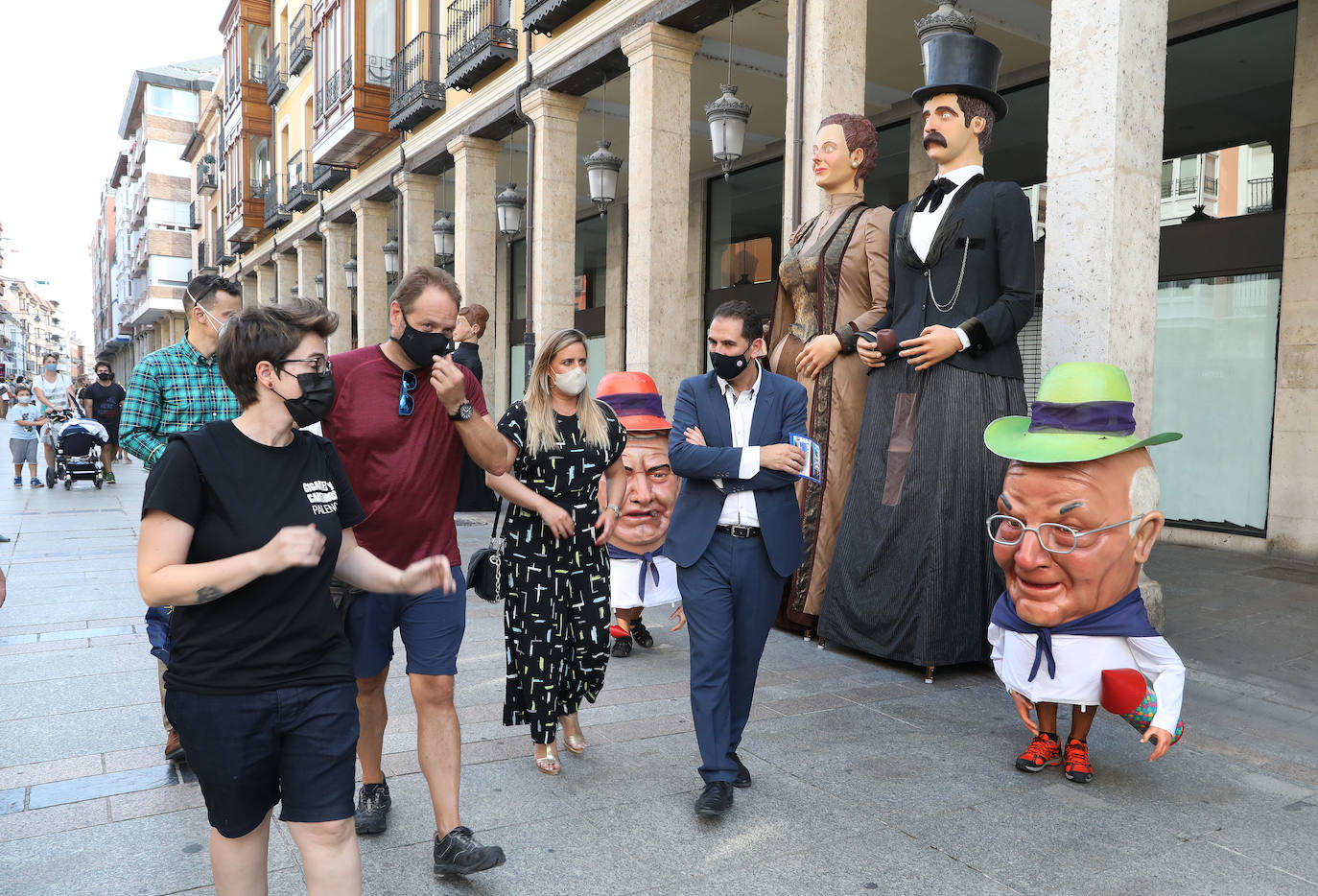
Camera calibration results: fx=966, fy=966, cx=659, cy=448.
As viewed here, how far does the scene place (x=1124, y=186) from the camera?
4953mm

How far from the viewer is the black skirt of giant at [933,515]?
5004 mm

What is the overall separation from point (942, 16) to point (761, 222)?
9.41 metres

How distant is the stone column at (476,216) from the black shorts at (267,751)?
12184 millimetres

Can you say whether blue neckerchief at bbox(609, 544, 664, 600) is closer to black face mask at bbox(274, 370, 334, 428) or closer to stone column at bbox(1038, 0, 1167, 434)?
stone column at bbox(1038, 0, 1167, 434)

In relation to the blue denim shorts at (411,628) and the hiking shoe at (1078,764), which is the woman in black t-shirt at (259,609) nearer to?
the blue denim shorts at (411,628)

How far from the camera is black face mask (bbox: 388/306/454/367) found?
125 inches

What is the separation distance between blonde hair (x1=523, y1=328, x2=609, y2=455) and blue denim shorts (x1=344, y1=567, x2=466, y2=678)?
2.66 feet

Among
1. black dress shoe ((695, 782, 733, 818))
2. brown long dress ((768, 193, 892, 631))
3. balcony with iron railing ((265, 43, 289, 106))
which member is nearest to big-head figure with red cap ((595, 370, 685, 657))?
brown long dress ((768, 193, 892, 631))

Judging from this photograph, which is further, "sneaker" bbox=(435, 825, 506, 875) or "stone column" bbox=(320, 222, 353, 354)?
"stone column" bbox=(320, 222, 353, 354)

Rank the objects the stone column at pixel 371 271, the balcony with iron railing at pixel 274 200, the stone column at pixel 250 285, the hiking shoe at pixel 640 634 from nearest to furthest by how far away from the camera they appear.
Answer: the hiking shoe at pixel 640 634
the stone column at pixel 371 271
the balcony with iron railing at pixel 274 200
the stone column at pixel 250 285

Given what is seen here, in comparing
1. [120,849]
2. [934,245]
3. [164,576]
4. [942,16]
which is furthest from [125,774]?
[942,16]

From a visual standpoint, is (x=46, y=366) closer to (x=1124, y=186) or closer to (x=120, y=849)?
(x=120, y=849)

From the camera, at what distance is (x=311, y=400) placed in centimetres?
238

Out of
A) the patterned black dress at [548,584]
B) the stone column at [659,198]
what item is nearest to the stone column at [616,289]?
the stone column at [659,198]
